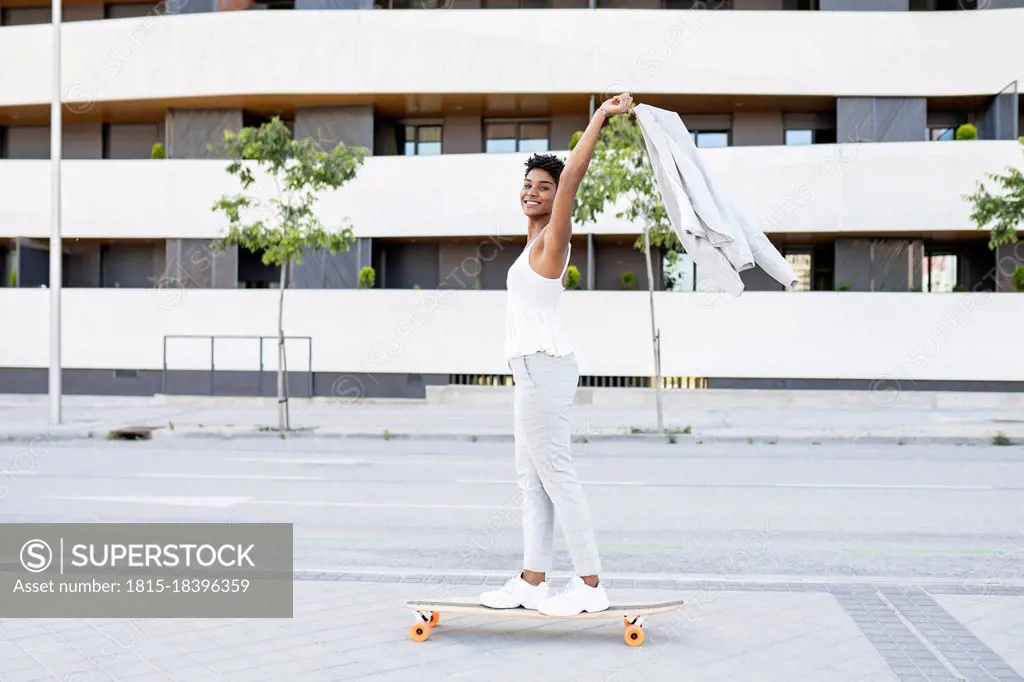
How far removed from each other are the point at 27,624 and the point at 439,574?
2371 mm

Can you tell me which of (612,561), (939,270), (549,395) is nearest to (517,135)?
(939,270)

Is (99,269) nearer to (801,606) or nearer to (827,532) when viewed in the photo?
(827,532)

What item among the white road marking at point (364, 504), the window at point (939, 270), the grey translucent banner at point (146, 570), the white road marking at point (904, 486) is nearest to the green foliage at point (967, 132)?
the window at point (939, 270)

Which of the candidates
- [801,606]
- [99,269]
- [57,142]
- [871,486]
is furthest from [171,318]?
[801,606]

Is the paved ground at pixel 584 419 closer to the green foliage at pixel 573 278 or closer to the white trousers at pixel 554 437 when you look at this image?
the green foliage at pixel 573 278

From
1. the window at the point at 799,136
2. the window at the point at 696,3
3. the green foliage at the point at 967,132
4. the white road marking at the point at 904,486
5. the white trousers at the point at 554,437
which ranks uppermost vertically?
the window at the point at 696,3

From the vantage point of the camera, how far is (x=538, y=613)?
493 cm

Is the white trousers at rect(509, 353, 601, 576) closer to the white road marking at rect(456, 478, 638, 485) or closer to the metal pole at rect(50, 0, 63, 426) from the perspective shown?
the white road marking at rect(456, 478, 638, 485)

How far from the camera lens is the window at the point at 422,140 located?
28094 millimetres

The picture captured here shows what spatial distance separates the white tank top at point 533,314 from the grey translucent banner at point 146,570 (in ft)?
6.41

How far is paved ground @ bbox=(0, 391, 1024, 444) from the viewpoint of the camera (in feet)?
54.8

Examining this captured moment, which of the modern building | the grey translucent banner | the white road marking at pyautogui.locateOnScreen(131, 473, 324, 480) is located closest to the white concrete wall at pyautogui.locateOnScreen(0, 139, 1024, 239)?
the modern building

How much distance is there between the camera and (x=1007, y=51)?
2469 centimetres

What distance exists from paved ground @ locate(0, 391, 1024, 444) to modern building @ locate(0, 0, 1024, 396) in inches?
54.2
